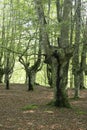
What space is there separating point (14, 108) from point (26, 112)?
1364 millimetres

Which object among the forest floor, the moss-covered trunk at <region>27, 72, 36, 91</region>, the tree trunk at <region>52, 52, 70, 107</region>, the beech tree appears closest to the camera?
A: the forest floor

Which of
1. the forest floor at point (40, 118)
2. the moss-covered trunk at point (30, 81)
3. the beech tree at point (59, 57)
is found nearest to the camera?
the forest floor at point (40, 118)

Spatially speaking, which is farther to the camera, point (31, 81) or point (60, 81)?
point (31, 81)

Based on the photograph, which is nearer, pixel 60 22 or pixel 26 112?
pixel 26 112

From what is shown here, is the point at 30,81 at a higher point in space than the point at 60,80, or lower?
lower

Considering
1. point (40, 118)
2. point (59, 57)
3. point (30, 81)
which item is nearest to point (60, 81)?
point (59, 57)

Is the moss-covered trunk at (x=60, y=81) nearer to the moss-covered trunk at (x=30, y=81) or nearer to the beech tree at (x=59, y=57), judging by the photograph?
the beech tree at (x=59, y=57)

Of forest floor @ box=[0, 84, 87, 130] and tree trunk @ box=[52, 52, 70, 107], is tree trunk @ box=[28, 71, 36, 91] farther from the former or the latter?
tree trunk @ box=[52, 52, 70, 107]

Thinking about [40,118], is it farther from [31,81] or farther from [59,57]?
[31,81]

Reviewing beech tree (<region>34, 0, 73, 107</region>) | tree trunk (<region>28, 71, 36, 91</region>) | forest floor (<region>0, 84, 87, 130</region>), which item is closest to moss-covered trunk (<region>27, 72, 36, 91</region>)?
tree trunk (<region>28, 71, 36, 91</region>)

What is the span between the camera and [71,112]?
13.9m

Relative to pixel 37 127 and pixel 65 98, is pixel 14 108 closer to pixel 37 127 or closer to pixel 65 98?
pixel 65 98

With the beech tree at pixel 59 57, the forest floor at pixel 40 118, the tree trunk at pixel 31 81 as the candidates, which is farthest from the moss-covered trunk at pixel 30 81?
the beech tree at pixel 59 57

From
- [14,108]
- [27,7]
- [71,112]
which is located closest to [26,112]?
[14,108]
